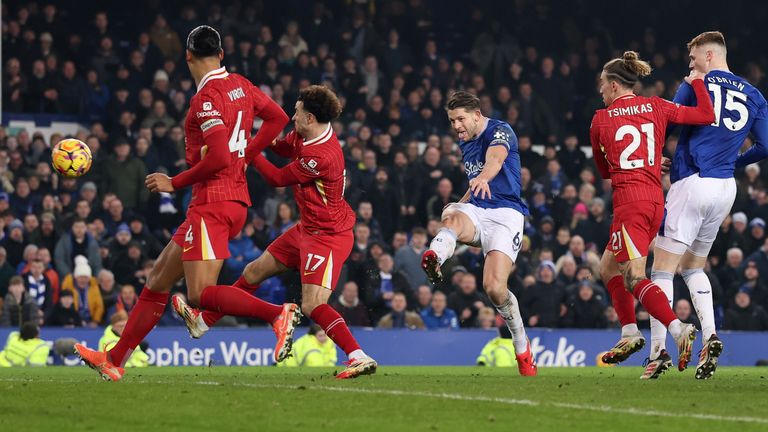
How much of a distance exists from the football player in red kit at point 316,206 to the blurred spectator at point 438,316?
844 cm

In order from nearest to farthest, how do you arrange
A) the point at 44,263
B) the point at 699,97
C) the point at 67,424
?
1. the point at 67,424
2. the point at 699,97
3. the point at 44,263

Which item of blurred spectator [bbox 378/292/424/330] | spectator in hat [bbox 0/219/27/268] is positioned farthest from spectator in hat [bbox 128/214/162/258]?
blurred spectator [bbox 378/292/424/330]

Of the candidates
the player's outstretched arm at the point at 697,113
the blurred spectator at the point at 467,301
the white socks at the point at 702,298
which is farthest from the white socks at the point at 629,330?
the blurred spectator at the point at 467,301

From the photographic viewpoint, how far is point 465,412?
8375 millimetres

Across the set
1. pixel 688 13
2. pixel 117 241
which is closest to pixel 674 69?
pixel 688 13

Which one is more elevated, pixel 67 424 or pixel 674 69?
pixel 674 69

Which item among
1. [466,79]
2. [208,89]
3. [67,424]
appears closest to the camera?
[67,424]

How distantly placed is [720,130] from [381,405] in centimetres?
459

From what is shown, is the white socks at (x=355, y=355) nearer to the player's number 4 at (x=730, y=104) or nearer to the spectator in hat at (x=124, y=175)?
the player's number 4 at (x=730, y=104)

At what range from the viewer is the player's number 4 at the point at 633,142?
11.4 metres

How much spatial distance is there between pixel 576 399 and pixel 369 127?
49.3 ft

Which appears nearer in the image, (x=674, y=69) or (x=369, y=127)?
(x=369, y=127)

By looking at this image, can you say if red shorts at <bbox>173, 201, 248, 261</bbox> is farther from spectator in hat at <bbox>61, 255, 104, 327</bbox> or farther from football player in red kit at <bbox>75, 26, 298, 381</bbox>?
spectator in hat at <bbox>61, 255, 104, 327</bbox>

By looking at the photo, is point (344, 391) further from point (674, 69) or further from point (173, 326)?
point (674, 69)
